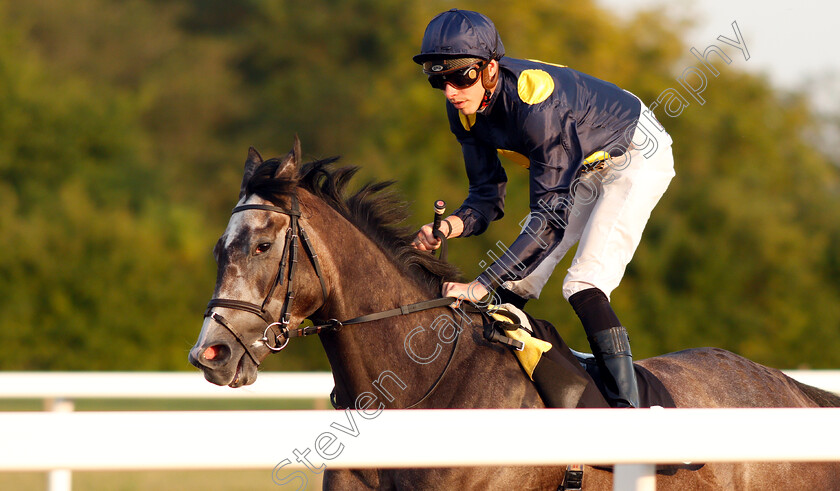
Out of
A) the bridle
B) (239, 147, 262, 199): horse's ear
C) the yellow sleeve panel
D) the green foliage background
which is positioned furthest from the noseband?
the green foliage background

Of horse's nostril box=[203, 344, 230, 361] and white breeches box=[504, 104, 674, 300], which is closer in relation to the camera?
horse's nostril box=[203, 344, 230, 361]

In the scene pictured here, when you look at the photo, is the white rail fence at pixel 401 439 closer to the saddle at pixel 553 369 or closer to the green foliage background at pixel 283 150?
the saddle at pixel 553 369

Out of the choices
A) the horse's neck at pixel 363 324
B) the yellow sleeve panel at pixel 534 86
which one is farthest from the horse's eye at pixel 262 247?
the yellow sleeve panel at pixel 534 86

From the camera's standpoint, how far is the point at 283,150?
23172 millimetres

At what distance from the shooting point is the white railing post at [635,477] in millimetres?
1870

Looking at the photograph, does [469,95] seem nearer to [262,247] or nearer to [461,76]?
[461,76]

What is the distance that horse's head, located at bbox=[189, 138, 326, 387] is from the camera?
270 centimetres

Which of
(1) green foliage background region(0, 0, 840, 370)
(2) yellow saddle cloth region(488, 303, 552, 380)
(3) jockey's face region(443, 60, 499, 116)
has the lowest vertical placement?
(1) green foliage background region(0, 0, 840, 370)

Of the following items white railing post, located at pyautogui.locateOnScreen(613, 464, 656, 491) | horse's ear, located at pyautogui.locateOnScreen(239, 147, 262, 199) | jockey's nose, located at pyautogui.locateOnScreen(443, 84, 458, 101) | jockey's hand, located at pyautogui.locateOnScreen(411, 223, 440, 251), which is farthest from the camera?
jockey's hand, located at pyautogui.locateOnScreen(411, 223, 440, 251)

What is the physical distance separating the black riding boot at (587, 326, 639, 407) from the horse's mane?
55 cm

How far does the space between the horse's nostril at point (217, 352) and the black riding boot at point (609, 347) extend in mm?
Result: 1155

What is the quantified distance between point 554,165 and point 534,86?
0.93 ft

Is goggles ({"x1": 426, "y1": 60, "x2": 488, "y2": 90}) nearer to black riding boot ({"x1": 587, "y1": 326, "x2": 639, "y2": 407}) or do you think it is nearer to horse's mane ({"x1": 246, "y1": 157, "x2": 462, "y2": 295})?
horse's mane ({"x1": 246, "y1": 157, "x2": 462, "y2": 295})

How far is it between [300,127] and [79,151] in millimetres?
6725
